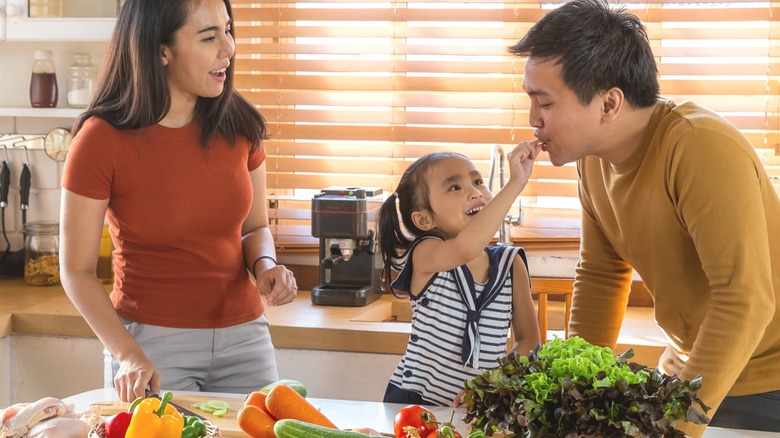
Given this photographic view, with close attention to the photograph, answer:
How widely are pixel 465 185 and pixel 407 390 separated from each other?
1.54ft

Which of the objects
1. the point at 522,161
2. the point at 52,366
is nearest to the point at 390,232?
the point at 522,161

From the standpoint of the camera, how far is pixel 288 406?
4.75 feet

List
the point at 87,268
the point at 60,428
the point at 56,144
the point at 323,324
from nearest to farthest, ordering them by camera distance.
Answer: the point at 60,428 < the point at 87,268 < the point at 323,324 < the point at 56,144

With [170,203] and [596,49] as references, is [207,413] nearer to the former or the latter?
[170,203]

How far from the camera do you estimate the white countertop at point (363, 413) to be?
1.68 m

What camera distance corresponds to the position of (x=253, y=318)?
210cm

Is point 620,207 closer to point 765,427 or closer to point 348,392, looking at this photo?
point 765,427

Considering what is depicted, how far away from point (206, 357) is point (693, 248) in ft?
3.34

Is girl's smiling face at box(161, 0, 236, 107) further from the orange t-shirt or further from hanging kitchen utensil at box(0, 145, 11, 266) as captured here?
hanging kitchen utensil at box(0, 145, 11, 266)

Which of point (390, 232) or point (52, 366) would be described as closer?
point (390, 232)

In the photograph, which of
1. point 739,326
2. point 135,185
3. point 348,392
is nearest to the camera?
point 739,326

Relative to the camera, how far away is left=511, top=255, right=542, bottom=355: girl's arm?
212 centimetres

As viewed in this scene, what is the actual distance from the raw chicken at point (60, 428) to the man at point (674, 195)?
0.95 metres

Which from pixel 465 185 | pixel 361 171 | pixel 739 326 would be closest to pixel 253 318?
pixel 465 185
